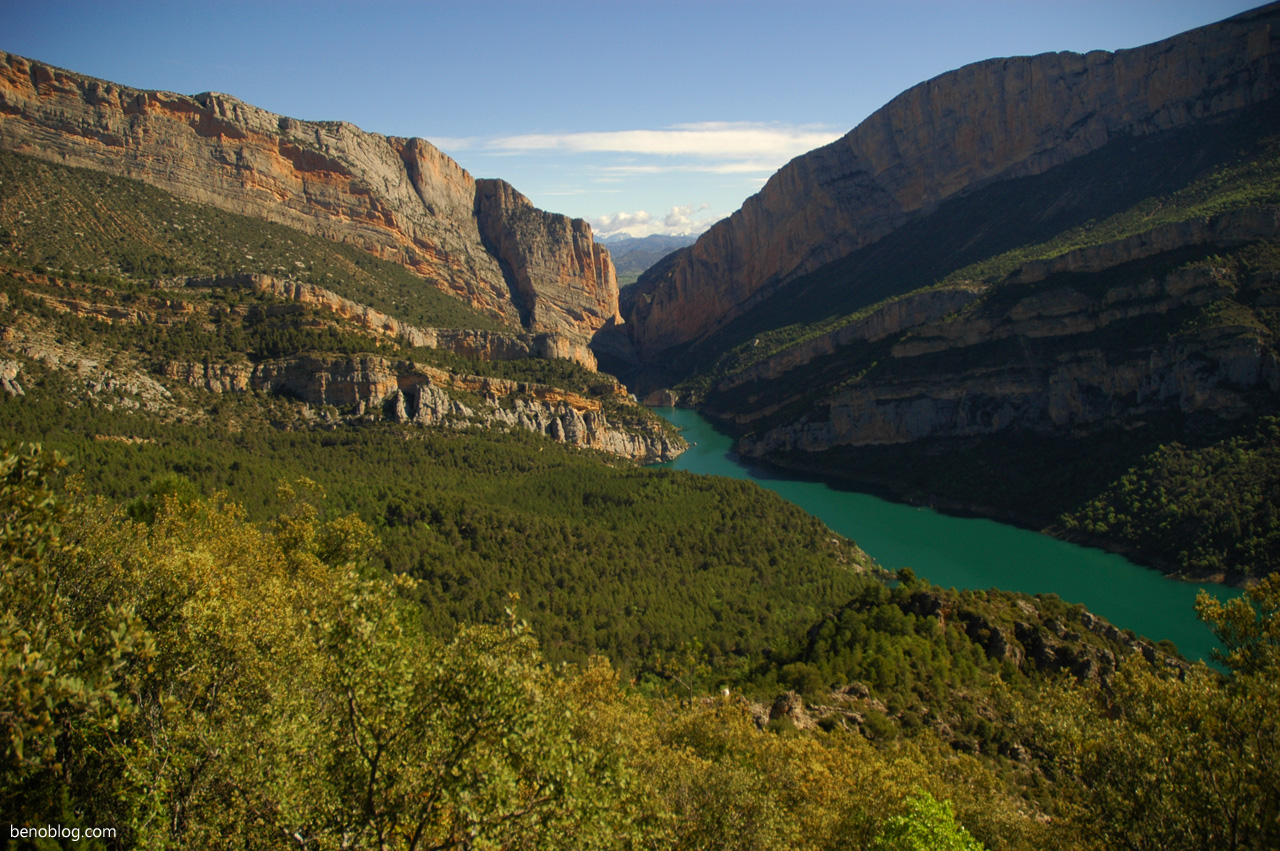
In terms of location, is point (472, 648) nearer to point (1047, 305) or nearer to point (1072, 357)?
point (1072, 357)

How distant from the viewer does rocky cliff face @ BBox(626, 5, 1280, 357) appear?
8419 centimetres

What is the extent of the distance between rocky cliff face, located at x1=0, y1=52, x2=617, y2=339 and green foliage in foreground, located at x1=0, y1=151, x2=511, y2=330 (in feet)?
14.5

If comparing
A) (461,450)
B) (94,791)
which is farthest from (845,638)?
(461,450)

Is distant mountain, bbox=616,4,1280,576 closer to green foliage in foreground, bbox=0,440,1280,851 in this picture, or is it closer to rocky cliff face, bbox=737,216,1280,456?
rocky cliff face, bbox=737,216,1280,456

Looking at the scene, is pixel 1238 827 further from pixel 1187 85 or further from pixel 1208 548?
pixel 1187 85

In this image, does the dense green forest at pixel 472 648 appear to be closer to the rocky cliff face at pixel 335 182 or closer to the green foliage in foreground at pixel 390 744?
the green foliage in foreground at pixel 390 744

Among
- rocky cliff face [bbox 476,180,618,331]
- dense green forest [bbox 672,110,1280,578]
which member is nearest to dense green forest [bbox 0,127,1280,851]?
dense green forest [bbox 672,110,1280,578]

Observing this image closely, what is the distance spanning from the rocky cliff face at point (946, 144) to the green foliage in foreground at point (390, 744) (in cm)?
10262

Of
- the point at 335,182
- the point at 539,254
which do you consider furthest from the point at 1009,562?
the point at 539,254

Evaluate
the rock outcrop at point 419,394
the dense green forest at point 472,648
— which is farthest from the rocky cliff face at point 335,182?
Answer: the rock outcrop at point 419,394

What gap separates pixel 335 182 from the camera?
90625 millimetres

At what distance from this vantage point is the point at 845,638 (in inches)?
1125

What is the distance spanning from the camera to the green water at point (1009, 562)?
41.0 meters

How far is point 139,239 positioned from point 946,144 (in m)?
113
